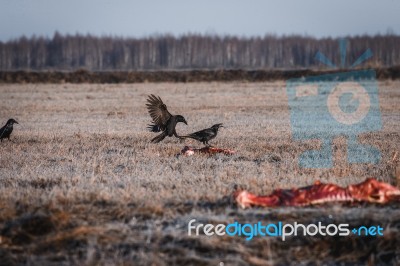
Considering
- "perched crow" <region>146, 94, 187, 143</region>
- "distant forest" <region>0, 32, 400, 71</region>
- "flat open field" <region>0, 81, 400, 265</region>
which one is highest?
"distant forest" <region>0, 32, 400, 71</region>

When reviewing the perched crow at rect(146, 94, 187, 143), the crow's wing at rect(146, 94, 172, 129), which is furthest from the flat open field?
the crow's wing at rect(146, 94, 172, 129)

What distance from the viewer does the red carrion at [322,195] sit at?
19.1 ft

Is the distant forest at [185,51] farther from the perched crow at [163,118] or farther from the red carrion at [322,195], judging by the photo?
the red carrion at [322,195]

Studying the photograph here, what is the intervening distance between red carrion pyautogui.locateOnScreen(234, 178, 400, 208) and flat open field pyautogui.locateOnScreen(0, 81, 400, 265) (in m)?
0.14

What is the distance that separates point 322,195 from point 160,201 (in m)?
1.83

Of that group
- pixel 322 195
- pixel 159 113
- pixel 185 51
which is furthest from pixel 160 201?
pixel 185 51

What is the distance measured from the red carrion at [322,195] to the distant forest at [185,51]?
77618 mm

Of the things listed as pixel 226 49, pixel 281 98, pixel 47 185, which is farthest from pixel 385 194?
pixel 226 49

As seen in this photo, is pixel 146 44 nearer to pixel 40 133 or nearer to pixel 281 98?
pixel 281 98

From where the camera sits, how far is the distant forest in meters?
85.1

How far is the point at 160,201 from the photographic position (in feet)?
19.7

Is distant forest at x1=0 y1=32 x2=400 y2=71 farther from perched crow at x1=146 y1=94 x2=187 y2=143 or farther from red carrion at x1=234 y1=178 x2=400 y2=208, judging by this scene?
red carrion at x1=234 y1=178 x2=400 y2=208

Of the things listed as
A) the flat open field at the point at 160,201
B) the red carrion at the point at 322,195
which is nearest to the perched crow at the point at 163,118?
the flat open field at the point at 160,201

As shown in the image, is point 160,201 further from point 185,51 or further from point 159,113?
point 185,51
